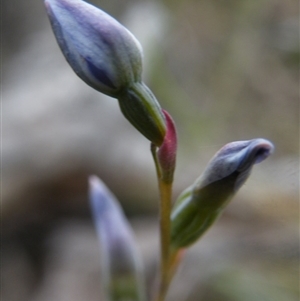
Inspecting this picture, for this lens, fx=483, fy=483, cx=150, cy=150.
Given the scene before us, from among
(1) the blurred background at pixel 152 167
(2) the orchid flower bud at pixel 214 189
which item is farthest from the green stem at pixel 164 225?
(1) the blurred background at pixel 152 167

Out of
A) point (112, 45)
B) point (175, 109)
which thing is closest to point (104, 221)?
point (112, 45)

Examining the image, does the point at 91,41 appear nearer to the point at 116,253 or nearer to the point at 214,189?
the point at 214,189

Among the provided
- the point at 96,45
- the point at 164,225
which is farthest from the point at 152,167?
the point at 96,45

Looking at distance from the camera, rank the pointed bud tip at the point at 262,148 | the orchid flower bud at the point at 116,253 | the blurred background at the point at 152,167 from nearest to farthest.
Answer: the pointed bud tip at the point at 262,148 < the orchid flower bud at the point at 116,253 < the blurred background at the point at 152,167

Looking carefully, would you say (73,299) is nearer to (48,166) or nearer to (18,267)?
(18,267)

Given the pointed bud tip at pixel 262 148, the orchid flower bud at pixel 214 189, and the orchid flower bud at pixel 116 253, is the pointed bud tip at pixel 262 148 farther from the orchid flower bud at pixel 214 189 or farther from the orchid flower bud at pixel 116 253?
the orchid flower bud at pixel 116 253
